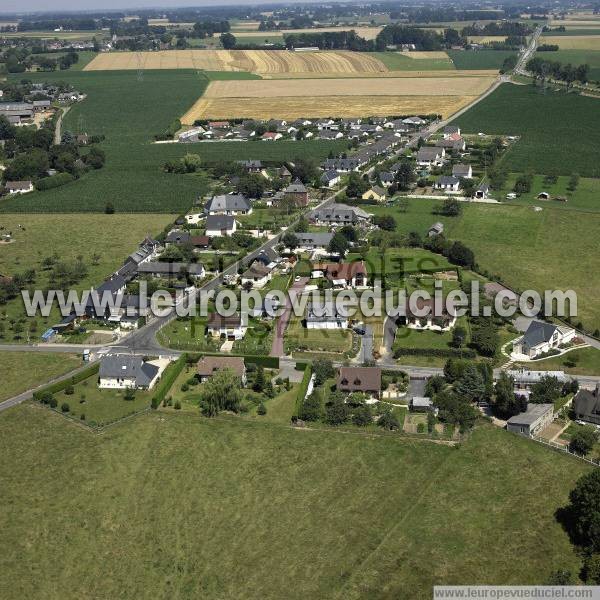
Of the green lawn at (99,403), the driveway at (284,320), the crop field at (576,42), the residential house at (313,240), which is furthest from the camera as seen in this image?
the crop field at (576,42)

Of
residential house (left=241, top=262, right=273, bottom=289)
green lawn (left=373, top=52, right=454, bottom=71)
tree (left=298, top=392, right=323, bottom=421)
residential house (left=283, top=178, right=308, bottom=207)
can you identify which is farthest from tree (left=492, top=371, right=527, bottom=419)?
green lawn (left=373, top=52, right=454, bottom=71)

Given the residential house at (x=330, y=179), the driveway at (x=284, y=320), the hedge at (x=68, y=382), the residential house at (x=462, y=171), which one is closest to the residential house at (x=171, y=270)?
the driveway at (x=284, y=320)

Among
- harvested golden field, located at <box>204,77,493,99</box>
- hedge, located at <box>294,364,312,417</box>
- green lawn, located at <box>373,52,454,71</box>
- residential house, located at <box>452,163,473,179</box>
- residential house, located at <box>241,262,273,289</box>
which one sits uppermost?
green lawn, located at <box>373,52,454,71</box>

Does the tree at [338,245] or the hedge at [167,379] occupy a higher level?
the tree at [338,245]

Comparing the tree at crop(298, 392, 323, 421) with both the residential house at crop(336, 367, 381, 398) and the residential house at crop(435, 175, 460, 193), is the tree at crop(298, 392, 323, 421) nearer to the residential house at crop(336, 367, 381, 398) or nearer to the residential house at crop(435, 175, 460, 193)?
the residential house at crop(336, 367, 381, 398)

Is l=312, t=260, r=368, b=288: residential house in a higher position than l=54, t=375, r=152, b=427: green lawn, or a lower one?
higher

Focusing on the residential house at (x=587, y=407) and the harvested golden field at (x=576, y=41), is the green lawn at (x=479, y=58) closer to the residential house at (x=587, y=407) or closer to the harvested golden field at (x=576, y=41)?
the harvested golden field at (x=576, y=41)
